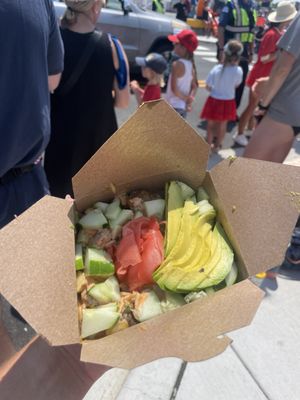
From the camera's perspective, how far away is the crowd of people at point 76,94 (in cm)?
152

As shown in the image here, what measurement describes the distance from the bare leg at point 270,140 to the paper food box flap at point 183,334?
2.51 metres

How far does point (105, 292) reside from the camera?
0.94m

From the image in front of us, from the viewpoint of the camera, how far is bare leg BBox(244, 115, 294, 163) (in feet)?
10.2

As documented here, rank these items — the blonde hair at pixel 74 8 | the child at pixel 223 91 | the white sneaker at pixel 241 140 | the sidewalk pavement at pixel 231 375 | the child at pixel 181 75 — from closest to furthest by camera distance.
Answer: the sidewalk pavement at pixel 231 375 → the blonde hair at pixel 74 8 → the child at pixel 181 75 → the child at pixel 223 91 → the white sneaker at pixel 241 140

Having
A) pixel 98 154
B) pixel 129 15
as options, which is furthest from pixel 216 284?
pixel 129 15

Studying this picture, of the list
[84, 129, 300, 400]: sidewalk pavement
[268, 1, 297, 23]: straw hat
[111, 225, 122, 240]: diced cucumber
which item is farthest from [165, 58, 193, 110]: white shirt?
[111, 225, 122, 240]: diced cucumber

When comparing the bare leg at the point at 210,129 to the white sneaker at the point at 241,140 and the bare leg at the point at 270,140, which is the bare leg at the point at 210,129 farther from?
the bare leg at the point at 270,140

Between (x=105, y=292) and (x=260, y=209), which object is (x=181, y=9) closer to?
(x=260, y=209)

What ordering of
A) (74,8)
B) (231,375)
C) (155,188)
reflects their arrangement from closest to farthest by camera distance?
(155,188)
(231,375)
(74,8)

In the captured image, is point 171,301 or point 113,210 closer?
point 171,301

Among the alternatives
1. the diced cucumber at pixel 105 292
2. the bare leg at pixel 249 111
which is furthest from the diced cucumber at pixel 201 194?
the bare leg at pixel 249 111

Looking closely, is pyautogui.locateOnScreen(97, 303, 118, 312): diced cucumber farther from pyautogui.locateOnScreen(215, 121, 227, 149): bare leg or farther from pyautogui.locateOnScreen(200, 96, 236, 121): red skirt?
pyautogui.locateOnScreen(215, 121, 227, 149): bare leg

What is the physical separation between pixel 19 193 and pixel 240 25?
19.3 feet

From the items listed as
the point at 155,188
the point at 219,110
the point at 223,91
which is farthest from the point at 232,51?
the point at 155,188
